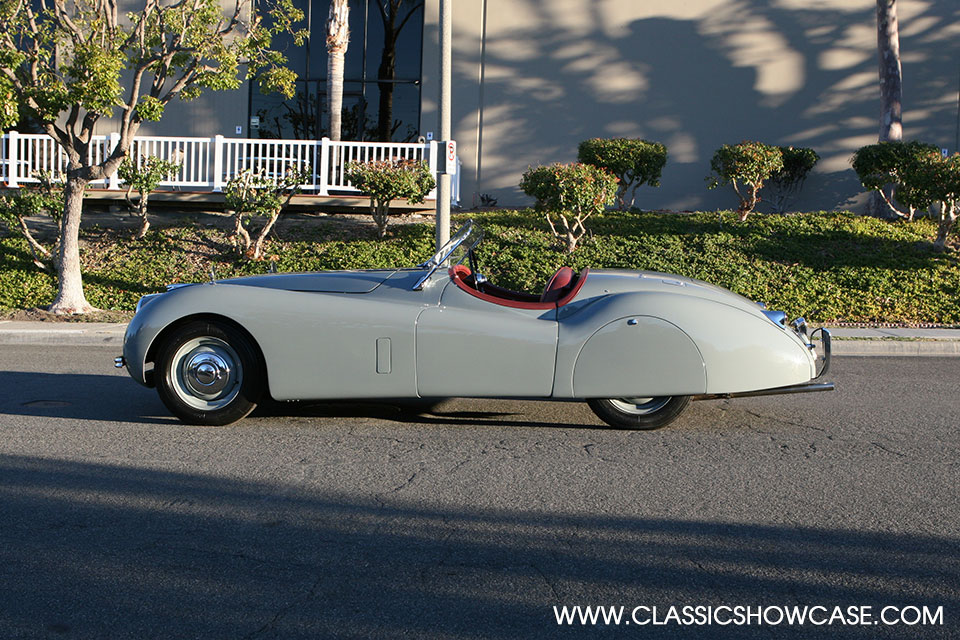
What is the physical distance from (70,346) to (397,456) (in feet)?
23.5

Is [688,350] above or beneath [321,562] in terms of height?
above

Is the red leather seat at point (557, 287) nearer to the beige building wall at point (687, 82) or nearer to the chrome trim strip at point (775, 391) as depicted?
the chrome trim strip at point (775, 391)

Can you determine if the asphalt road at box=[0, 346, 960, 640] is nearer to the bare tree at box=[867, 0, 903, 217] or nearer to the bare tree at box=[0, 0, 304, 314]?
the bare tree at box=[0, 0, 304, 314]

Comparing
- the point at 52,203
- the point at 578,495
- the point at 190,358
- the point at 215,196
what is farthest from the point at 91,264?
the point at 578,495

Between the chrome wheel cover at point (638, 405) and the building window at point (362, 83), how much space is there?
1605 centimetres

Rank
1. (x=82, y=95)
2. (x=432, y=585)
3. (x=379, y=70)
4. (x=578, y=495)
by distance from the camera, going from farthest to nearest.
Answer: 1. (x=379, y=70)
2. (x=82, y=95)
3. (x=578, y=495)
4. (x=432, y=585)

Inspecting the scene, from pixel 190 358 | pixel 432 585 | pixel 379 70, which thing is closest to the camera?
pixel 432 585

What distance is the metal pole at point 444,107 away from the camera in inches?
518

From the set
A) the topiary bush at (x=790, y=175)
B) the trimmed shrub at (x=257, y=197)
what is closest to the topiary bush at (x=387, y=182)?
the trimmed shrub at (x=257, y=197)

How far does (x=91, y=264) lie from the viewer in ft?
52.2

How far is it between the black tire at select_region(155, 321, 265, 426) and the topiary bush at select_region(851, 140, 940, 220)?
1321 centimetres

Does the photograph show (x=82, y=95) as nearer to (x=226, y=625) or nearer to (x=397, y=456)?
(x=397, y=456)

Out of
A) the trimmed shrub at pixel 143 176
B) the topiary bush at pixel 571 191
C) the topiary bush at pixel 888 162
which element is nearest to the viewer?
the topiary bush at pixel 571 191

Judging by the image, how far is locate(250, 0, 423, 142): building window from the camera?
21391 millimetres
